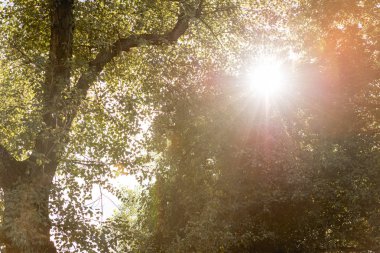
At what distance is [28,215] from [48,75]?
15.2ft

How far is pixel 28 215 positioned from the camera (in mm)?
10648

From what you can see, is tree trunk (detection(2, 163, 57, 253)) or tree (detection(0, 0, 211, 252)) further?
tree (detection(0, 0, 211, 252))

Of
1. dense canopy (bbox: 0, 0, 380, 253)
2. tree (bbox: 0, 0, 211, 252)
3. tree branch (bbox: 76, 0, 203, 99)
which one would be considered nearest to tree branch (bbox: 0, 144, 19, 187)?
tree (bbox: 0, 0, 211, 252)

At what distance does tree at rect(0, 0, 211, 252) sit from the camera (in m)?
10.9

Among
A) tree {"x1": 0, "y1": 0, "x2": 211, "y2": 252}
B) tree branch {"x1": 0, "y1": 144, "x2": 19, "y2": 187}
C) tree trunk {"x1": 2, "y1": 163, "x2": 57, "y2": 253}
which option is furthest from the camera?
tree branch {"x1": 0, "y1": 144, "x2": 19, "y2": 187}

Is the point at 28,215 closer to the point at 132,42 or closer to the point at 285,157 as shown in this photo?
the point at 132,42

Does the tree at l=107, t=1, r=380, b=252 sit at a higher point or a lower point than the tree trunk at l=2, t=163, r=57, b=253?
higher

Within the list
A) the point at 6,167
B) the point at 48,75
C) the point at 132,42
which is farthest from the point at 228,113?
the point at 6,167

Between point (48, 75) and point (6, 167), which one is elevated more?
point (48, 75)

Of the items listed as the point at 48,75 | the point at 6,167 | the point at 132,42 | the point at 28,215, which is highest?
the point at 132,42

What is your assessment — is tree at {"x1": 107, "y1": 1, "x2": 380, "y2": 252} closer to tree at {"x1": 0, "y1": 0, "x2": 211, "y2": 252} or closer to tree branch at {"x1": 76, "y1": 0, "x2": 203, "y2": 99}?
tree branch at {"x1": 76, "y1": 0, "x2": 203, "y2": 99}

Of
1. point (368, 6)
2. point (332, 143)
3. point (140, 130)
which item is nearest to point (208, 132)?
point (140, 130)

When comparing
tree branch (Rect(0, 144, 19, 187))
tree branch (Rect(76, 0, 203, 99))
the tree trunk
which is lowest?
the tree trunk

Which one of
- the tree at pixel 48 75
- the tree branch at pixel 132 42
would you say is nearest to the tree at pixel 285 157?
the tree branch at pixel 132 42
